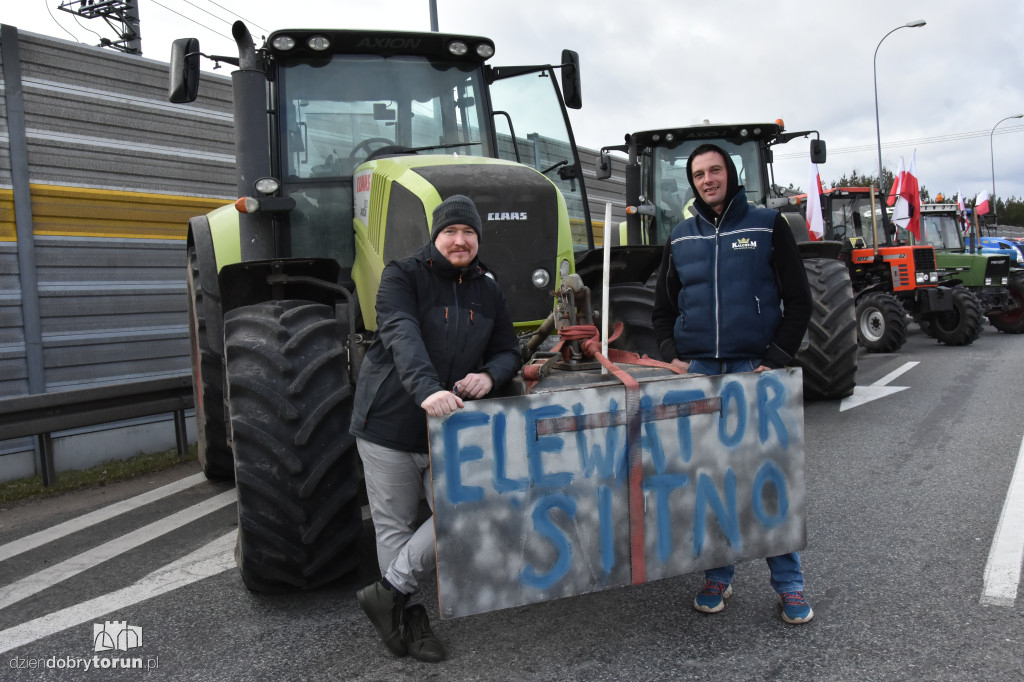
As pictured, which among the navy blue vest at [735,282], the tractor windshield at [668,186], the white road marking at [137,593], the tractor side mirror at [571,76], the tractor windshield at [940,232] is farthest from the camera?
the tractor windshield at [940,232]

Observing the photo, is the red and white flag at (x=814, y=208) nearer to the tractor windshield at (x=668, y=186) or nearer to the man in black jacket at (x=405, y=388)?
the tractor windshield at (x=668, y=186)

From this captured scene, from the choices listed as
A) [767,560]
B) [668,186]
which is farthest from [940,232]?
[767,560]

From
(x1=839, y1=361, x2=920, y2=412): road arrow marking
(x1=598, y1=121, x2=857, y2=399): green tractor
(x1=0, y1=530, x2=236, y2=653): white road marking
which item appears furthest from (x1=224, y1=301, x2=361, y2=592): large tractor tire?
(x1=839, y1=361, x2=920, y2=412): road arrow marking

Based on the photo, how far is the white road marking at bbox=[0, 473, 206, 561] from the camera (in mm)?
4836

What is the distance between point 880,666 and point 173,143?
24.1ft

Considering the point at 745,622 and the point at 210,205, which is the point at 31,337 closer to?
the point at 210,205

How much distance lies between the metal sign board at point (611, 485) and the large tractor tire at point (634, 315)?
79.5 inches

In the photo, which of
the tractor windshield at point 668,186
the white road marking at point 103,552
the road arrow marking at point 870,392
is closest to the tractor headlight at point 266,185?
the white road marking at point 103,552

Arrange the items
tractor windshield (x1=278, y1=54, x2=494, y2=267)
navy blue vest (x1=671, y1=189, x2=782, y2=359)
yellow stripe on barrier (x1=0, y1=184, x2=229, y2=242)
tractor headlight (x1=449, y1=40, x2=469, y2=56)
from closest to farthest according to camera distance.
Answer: navy blue vest (x1=671, y1=189, x2=782, y2=359) < tractor windshield (x1=278, y1=54, x2=494, y2=267) < tractor headlight (x1=449, y1=40, x2=469, y2=56) < yellow stripe on barrier (x1=0, y1=184, x2=229, y2=242)

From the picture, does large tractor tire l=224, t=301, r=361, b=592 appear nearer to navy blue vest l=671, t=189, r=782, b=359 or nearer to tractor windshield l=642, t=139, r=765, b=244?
navy blue vest l=671, t=189, r=782, b=359

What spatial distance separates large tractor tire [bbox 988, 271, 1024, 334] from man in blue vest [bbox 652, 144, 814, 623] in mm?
14963

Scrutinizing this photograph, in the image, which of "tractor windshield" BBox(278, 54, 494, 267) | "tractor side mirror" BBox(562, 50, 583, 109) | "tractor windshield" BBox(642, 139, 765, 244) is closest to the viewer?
"tractor windshield" BBox(278, 54, 494, 267)

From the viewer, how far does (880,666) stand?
2.94 m

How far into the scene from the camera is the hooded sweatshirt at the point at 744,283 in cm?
340
